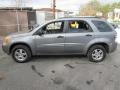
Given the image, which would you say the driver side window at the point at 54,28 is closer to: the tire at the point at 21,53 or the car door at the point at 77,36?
the car door at the point at 77,36

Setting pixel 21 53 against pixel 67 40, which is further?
pixel 21 53

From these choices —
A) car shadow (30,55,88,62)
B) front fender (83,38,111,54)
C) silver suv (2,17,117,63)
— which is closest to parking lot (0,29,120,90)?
car shadow (30,55,88,62)

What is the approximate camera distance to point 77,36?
21.7 feet

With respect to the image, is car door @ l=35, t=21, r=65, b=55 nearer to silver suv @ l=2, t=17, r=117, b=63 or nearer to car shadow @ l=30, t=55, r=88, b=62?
silver suv @ l=2, t=17, r=117, b=63

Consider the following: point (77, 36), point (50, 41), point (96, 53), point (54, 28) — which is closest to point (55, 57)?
point (50, 41)

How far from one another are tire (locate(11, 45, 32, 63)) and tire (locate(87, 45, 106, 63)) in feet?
7.72

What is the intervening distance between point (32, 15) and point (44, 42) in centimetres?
1572

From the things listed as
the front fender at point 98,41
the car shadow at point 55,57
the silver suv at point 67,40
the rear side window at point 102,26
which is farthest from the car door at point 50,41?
the rear side window at point 102,26

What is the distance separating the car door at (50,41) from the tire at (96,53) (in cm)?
111

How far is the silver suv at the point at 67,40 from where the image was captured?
6.59 m

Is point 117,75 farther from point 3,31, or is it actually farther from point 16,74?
point 3,31

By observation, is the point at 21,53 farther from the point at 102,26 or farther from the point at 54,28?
the point at 102,26

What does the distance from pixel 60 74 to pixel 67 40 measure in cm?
161

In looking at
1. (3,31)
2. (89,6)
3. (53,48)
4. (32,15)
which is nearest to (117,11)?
(89,6)
